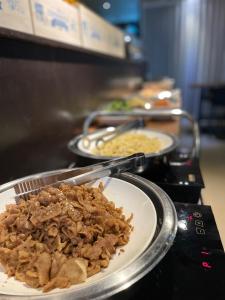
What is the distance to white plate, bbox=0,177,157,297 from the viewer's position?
468mm

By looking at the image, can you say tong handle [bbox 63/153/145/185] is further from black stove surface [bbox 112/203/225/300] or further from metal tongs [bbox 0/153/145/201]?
black stove surface [bbox 112/203/225/300]

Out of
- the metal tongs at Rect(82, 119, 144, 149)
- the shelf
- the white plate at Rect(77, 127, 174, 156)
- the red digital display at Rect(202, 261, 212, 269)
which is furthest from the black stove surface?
the shelf

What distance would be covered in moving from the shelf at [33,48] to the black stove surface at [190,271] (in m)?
0.84

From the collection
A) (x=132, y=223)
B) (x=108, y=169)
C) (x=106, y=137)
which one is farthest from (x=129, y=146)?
(x=132, y=223)

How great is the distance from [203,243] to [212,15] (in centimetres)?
531

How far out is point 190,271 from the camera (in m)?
0.55

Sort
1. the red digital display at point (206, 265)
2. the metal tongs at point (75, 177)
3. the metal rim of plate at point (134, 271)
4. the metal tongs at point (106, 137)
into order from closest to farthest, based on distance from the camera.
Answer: the metal rim of plate at point (134, 271), the red digital display at point (206, 265), the metal tongs at point (75, 177), the metal tongs at point (106, 137)

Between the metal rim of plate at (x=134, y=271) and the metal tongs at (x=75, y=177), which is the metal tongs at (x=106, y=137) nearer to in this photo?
the metal tongs at (x=75, y=177)

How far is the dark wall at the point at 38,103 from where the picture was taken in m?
0.89

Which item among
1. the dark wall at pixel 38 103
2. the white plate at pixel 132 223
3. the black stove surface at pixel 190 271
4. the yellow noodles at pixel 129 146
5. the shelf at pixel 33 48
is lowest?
the black stove surface at pixel 190 271

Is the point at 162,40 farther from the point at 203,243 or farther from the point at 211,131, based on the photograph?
the point at 203,243

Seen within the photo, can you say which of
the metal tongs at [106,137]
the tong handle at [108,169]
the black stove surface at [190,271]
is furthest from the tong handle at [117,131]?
the black stove surface at [190,271]

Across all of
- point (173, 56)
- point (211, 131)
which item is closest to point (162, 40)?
point (173, 56)

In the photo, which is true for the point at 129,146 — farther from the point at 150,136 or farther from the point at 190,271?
the point at 190,271
